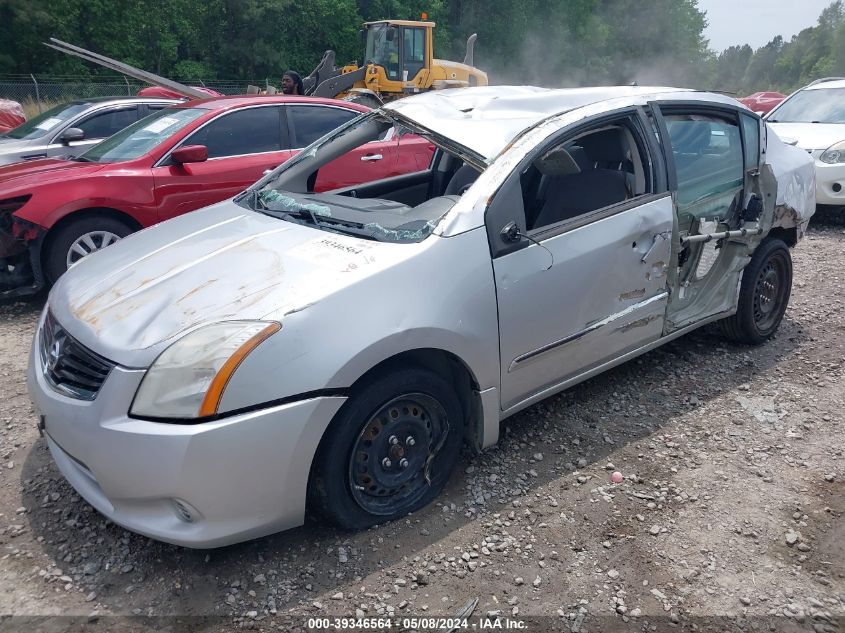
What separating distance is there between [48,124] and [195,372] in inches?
320

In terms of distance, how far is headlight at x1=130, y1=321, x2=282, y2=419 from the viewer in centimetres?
229

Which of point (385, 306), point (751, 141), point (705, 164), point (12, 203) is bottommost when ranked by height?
point (385, 306)

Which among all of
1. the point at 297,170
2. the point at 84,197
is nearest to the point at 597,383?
the point at 297,170

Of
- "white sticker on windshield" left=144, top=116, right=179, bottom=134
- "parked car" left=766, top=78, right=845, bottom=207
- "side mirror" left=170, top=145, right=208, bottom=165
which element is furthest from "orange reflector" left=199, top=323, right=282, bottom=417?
"parked car" left=766, top=78, right=845, bottom=207

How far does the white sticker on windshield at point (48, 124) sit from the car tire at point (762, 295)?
823 cm

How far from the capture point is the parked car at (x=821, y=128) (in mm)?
7707

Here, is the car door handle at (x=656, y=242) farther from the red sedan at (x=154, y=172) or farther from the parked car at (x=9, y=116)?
the parked car at (x=9, y=116)

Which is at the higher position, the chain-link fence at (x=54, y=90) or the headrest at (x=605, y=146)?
the chain-link fence at (x=54, y=90)

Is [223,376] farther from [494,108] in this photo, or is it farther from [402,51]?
[402,51]

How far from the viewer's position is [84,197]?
530 cm

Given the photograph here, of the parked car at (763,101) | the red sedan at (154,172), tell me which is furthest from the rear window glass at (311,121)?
the parked car at (763,101)

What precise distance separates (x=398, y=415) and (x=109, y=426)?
3.47 feet

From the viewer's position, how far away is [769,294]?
15.2 feet

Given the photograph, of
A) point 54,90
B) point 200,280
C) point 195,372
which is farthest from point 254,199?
point 54,90
